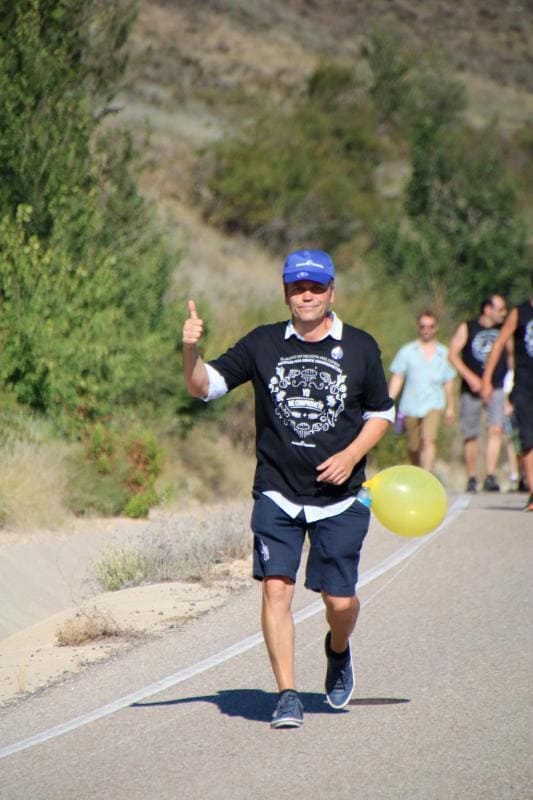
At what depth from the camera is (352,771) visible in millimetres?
6059

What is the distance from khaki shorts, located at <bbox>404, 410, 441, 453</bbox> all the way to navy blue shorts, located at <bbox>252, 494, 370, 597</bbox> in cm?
1099

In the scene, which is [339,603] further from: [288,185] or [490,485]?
[288,185]

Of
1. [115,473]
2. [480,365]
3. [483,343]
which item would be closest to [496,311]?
[483,343]

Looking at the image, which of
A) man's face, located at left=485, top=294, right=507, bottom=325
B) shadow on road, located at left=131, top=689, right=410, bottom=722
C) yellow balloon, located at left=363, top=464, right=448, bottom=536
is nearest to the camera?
yellow balloon, located at left=363, top=464, right=448, bottom=536

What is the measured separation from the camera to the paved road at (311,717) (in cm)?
595

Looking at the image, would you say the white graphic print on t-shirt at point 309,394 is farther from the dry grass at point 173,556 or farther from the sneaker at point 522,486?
the sneaker at point 522,486

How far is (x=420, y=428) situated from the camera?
59.4 ft

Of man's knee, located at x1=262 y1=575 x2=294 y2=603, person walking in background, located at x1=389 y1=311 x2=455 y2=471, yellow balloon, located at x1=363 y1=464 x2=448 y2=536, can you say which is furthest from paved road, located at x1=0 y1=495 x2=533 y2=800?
person walking in background, located at x1=389 y1=311 x2=455 y2=471

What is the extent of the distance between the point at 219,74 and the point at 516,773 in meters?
67.2

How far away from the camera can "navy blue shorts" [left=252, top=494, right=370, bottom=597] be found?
22.6 feet

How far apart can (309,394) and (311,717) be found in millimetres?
1536

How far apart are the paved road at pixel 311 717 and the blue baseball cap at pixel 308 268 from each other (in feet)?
6.63

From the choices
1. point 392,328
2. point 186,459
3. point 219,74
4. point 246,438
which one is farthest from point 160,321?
point 219,74

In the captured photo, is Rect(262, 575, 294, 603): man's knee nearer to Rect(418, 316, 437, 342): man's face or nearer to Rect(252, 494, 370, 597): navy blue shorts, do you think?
Rect(252, 494, 370, 597): navy blue shorts
